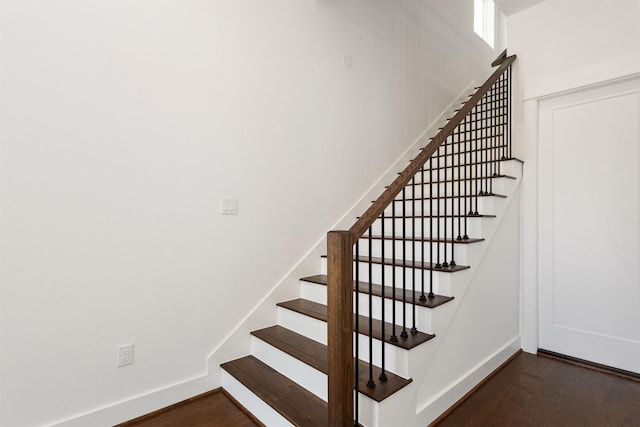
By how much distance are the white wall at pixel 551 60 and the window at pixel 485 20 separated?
238cm

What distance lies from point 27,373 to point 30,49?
1.56 meters

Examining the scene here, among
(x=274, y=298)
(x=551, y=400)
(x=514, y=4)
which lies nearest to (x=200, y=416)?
(x=274, y=298)

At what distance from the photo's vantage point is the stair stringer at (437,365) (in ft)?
5.13

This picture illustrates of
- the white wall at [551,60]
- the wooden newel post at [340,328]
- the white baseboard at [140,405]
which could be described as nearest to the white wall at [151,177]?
the white baseboard at [140,405]

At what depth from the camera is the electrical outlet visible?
1854 millimetres

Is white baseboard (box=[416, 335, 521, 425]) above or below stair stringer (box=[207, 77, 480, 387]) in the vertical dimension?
below

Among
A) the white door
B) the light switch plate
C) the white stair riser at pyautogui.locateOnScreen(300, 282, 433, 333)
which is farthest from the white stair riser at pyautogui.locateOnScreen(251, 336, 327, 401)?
the white door

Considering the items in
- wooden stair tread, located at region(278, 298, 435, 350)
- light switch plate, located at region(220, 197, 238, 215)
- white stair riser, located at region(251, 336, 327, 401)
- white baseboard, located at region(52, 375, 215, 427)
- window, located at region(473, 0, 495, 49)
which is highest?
window, located at region(473, 0, 495, 49)

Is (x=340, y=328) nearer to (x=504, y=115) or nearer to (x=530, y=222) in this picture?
(x=530, y=222)

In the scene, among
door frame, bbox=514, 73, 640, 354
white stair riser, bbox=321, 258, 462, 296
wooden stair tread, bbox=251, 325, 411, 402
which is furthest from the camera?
door frame, bbox=514, 73, 640, 354

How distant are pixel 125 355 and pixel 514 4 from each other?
3.89m

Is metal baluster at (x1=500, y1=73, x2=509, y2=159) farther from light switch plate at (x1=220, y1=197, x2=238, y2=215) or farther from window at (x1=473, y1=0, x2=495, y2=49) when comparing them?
window at (x1=473, y1=0, x2=495, y2=49)

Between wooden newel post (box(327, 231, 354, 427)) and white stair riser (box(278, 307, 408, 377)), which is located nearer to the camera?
wooden newel post (box(327, 231, 354, 427))

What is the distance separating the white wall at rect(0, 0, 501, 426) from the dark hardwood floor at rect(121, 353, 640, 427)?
0.60 feet
